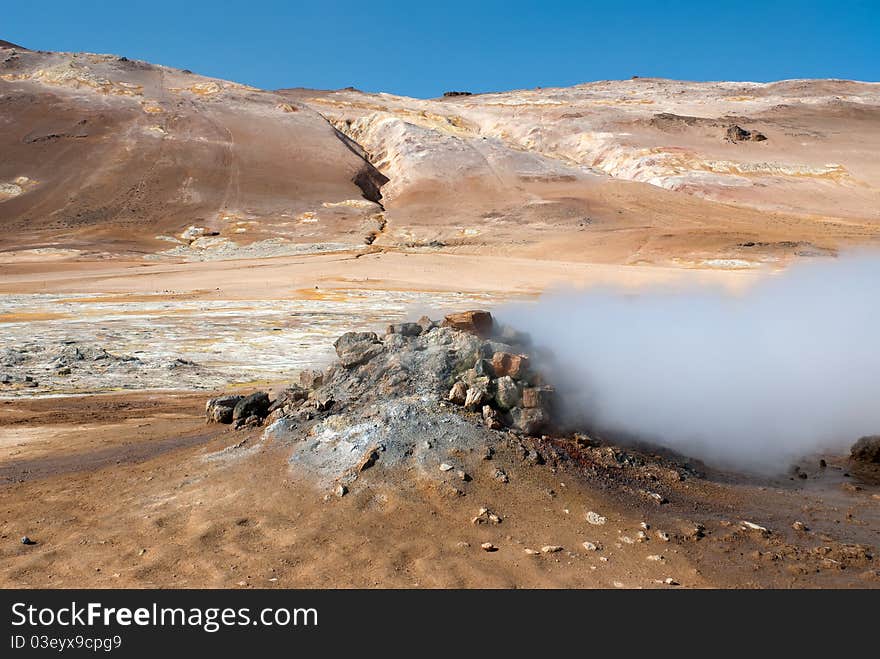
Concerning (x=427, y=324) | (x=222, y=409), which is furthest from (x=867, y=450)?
(x=222, y=409)

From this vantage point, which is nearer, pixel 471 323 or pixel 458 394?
→ pixel 458 394

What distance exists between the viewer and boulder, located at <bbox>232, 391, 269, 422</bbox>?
7258 millimetres

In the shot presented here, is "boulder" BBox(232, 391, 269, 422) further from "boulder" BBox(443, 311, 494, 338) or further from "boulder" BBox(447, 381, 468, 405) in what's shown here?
"boulder" BBox(447, 381, 468, 405)

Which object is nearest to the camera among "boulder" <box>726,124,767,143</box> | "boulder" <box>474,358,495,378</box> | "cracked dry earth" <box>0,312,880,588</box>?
"cracked dry earth" <box>0,312,880,588</box>

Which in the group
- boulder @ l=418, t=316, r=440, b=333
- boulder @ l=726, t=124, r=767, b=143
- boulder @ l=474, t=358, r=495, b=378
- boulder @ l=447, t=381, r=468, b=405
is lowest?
boulder @ l=447, t=381, r=468, b=405

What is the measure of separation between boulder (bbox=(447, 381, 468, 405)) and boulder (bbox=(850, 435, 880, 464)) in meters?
4.26

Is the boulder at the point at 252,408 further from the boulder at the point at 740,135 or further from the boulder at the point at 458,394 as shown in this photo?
the boulder at the point at 740,135

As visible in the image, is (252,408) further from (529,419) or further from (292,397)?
(529,419)

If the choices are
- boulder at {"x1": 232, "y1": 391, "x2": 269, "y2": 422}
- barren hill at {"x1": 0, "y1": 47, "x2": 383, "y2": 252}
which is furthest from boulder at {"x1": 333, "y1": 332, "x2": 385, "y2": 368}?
barren hill at {"x1": 0, "y1": 47, "x2": 383, "y2": 252}

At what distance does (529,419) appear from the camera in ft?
19.9

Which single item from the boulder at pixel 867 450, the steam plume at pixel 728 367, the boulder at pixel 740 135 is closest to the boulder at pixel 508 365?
the steam plume at pixel 728 367

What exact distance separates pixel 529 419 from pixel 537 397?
0.84ft
